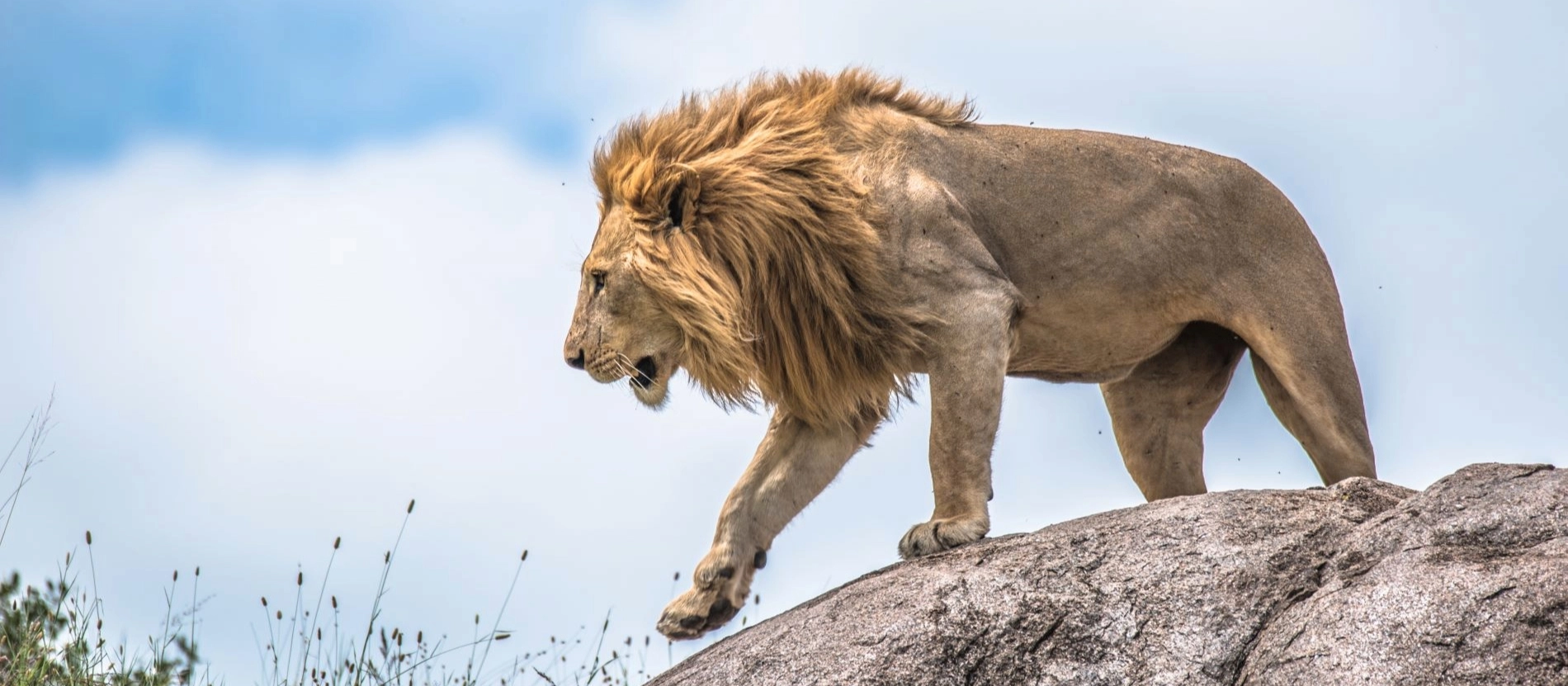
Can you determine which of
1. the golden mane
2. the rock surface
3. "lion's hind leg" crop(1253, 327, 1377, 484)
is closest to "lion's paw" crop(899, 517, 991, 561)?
the rock surface

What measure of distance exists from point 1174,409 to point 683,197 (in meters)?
2.24

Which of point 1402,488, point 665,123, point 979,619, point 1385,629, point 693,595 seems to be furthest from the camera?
point 665,123

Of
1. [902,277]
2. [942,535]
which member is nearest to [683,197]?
[902,277]

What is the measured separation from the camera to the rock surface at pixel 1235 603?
383 cm

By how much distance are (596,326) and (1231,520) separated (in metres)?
2.34

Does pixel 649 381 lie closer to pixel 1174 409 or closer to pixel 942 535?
pixel 942 535

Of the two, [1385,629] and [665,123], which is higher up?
[665,123]

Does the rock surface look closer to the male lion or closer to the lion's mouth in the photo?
the male lion

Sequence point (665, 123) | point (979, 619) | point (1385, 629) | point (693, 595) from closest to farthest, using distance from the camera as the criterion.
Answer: point (1385, 629) → point (979, 619) → point (693, 595) → point (665, 123)

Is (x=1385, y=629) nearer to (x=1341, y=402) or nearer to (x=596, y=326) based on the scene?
(x=1341, y=402)

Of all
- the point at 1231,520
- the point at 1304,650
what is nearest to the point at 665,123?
the point at 1231,520

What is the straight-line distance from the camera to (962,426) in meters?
5.39

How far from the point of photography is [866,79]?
20.6ft

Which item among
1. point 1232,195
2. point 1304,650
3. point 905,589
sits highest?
point 1232,195
